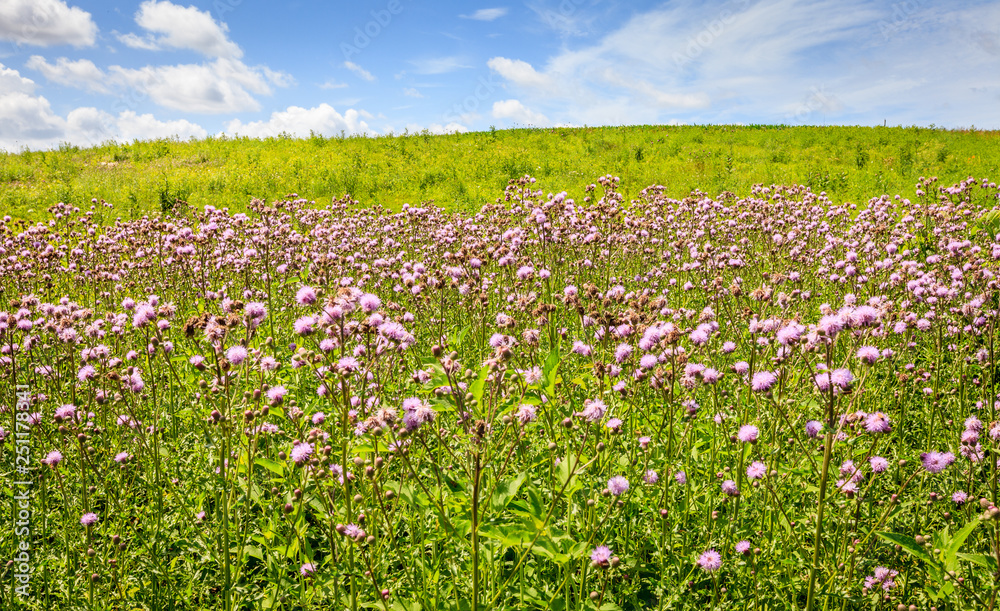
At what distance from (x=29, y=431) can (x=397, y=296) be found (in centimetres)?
373

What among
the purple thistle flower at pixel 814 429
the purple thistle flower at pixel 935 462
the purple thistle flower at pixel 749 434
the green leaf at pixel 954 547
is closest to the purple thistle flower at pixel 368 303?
the purple thistle flower at pixel 749 434

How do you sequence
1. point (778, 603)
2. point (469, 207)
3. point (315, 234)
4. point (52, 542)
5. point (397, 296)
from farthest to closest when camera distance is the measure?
point (469, 207) < point (315, 234) < point (397, 296) < point (52, 542) < point (778, 603)

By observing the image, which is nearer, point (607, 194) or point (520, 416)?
point (520, 416)

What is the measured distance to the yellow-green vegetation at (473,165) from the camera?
16469 millimetres

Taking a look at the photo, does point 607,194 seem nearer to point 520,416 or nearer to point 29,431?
point 520,416

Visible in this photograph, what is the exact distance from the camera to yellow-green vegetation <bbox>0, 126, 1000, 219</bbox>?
54.0 feet

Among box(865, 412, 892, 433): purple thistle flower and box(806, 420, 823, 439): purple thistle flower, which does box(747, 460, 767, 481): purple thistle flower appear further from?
box(865, 412, 892, 433): purple thistle flower

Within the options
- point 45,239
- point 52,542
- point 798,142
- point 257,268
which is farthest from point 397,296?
point 798,142

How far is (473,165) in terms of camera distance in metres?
19.8

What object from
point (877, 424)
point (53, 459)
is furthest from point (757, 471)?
point (53, 459)

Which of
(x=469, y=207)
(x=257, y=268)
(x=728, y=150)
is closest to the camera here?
(x=257, y=268)

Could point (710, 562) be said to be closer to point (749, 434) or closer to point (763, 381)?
point (749, 434)

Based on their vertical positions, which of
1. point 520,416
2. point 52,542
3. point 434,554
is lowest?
point 52,542

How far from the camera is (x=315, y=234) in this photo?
27.0ft
